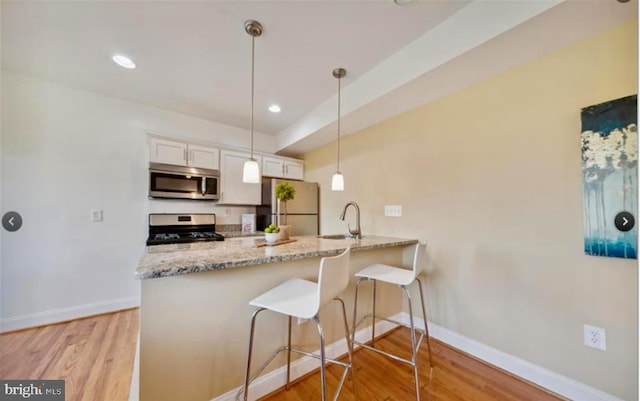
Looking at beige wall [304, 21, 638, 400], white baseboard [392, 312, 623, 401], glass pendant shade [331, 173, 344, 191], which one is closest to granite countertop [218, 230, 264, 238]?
glass pendant shade [331, 173, 344, 191]

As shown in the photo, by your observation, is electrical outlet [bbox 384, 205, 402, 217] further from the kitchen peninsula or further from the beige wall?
the kitchen peninsula

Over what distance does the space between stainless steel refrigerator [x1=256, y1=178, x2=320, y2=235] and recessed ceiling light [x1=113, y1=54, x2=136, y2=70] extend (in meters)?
1.89

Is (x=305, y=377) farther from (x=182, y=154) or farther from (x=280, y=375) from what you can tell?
(x=182, y=154)

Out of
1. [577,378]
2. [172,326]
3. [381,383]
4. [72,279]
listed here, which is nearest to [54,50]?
[72,279]

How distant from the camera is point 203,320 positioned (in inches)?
48.7

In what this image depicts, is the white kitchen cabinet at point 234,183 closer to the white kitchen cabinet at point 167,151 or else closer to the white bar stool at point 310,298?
the white kitchen cabinet at point 167,151

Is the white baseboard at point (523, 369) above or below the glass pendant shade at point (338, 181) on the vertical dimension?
below

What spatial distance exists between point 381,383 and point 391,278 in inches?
27.3

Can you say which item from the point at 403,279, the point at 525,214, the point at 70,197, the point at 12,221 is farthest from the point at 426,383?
the point at 12,221

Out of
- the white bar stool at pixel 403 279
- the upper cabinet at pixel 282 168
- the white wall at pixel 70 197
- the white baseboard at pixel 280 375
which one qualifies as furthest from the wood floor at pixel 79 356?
the upper cabinet at pixel 282 168

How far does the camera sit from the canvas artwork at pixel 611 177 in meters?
1.23

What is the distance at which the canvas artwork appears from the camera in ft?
4.05

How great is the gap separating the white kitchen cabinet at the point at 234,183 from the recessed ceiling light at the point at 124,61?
4.18 ft

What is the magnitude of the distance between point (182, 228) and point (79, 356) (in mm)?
1468
